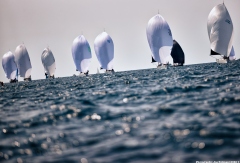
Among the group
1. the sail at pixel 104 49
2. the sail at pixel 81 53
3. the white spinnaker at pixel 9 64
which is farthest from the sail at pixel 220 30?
the white spinnaker at pixel 9 64

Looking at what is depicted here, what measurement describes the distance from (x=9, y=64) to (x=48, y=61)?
15.5 meters

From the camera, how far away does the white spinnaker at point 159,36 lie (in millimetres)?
47625

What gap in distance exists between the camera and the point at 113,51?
62750 mm

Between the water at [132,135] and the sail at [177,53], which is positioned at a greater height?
the sail at [177,53]

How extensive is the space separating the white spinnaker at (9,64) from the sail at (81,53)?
2667cm

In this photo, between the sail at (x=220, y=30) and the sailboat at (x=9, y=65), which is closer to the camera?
the sail at (x=220, y=30)

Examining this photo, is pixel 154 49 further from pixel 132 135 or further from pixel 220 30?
pixel 132 135

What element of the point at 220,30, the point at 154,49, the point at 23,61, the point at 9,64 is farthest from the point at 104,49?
the point at 9,64

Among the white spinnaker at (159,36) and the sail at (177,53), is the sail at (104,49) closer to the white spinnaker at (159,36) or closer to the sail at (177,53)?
the white spinnaker at (159,36)

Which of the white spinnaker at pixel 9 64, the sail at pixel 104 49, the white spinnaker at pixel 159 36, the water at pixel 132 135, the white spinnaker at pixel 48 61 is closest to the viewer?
the water at pixel 132 135

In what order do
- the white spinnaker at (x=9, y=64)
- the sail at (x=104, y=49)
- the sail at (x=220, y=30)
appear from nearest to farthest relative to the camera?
the sail at (x=220, y=30)
the sail at (x=104, y=49)
the white spinnaker at (x=9, y=64)

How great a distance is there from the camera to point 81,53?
215 ft

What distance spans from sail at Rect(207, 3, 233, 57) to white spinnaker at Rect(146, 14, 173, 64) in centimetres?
771

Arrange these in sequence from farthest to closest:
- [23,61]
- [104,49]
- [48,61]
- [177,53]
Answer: [48,61], [23,61], [177,53], [104,49]
